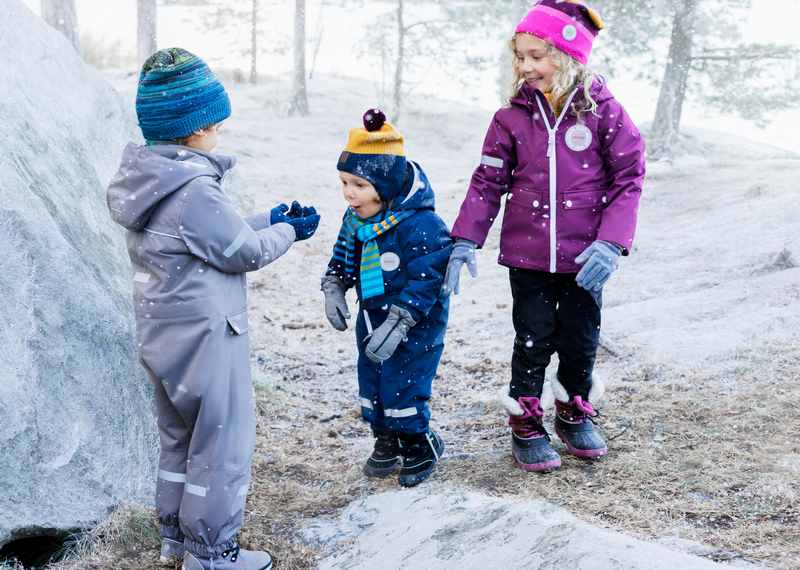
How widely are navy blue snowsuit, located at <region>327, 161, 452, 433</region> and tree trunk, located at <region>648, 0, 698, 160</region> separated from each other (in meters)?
12.9

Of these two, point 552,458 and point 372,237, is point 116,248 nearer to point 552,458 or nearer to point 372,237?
point 372,237

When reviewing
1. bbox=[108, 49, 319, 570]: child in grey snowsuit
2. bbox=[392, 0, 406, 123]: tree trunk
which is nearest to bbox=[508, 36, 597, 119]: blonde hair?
bbox=[108, 49, 319, 570]: child in grey snowsuit

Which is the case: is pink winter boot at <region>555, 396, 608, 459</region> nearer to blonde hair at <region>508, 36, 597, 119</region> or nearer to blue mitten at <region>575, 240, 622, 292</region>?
blue mitten at <region>575, 240, 622, 292</region>

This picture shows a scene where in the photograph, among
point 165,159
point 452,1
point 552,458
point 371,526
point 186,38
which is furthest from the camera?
point 186,38

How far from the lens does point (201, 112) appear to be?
10.00 ft

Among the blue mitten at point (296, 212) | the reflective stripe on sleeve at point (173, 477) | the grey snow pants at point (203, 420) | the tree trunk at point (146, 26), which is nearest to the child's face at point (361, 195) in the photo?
the blue mitten at point (296, 212)

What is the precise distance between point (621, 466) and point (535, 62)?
1.95 meters

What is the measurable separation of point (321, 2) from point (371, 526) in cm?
2390

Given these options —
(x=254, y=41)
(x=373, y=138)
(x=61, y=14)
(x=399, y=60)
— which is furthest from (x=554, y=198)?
(x=254, y=41)

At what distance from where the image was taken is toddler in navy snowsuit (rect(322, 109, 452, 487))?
11.8 ft

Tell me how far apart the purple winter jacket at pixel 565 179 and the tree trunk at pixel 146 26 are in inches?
634

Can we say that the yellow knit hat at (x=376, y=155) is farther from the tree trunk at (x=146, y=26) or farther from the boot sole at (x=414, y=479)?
the tree trunk at (x=146, y=26)

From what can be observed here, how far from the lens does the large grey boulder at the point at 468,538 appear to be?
2.71 meters

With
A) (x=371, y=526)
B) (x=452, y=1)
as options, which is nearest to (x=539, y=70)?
(x=371, y=526)
